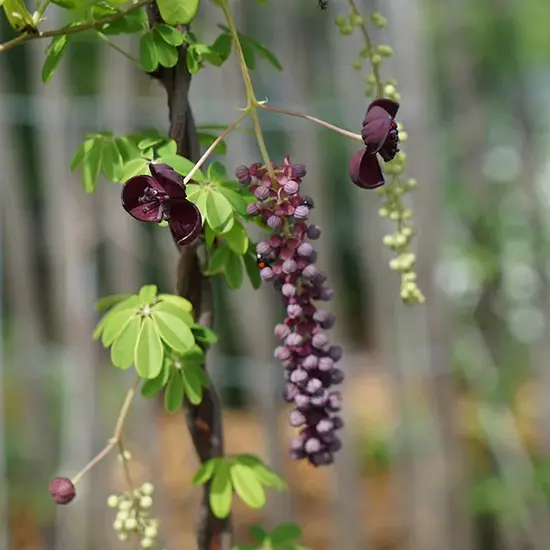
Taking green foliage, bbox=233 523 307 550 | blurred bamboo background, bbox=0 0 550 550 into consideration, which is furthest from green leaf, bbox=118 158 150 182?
blurred bamboo background, bbox=0 0 550 550

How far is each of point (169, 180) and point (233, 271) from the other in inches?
7.9

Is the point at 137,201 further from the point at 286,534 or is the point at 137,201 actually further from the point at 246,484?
the point at 286,534

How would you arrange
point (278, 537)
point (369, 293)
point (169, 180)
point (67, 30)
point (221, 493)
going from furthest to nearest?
point (369, 293)
point (278, 537)
point (221, 493)
point (67, 30)
point (169, 180)

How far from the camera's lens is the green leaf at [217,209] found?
2.19ft

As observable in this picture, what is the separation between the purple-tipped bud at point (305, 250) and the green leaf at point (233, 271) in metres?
0.13

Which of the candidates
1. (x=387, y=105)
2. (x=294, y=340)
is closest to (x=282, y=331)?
(x=294, y=340)

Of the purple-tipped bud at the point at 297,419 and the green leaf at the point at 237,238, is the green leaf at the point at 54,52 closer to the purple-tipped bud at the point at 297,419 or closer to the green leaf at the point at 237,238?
the green leaf at the point at 237,238

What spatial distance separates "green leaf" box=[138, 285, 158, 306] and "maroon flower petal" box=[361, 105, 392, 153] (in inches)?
10.8

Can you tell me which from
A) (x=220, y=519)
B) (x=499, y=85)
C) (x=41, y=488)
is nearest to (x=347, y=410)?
(x=41, y=488)

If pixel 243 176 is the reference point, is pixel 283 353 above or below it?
below

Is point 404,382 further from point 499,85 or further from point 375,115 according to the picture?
point 375,115

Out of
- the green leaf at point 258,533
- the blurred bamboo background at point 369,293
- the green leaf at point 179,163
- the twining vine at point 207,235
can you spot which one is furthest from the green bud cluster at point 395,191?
the blurred bamboo background at point 369,293

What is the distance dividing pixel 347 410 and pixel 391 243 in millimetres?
1891

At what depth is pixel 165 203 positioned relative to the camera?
0.60m
